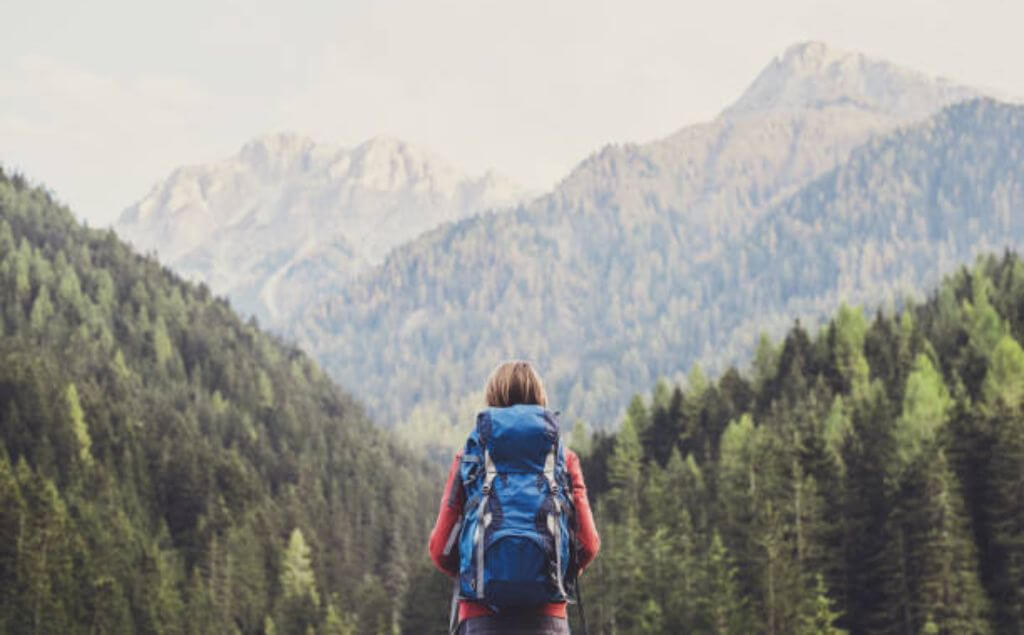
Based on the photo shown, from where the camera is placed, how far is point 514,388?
9.47m

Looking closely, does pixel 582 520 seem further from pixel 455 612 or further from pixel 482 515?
pixel 455 612

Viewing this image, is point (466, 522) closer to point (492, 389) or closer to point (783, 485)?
point (492, 389)

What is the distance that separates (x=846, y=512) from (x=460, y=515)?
6796 cm

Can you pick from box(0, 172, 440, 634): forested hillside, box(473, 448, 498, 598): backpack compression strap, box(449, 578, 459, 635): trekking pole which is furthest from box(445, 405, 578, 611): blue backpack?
box(0, 172, 440, 634): forested hillside

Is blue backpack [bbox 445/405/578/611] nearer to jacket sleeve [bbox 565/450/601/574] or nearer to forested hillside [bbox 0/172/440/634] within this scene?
jacket sleeve [bbox 565/450/601/574]

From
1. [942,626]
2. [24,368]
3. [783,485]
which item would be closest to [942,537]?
[942,626]

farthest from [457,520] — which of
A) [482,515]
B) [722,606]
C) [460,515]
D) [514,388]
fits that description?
[722,606]

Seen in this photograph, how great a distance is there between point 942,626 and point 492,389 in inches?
2269

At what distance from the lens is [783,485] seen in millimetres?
74375

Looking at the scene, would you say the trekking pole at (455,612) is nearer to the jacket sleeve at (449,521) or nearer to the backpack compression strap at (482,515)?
the jacket sleeve at (449,521)

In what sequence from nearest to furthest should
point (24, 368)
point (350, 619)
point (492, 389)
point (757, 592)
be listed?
1. point (492, 389)
2. point (757, 592)
3. point (350, 619)
4. point (24, 368)

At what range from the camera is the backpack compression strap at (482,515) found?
29.1 feet

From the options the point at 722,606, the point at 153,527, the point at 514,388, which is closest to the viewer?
the point at 514,388

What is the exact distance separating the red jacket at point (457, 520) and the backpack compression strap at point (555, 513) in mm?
177
